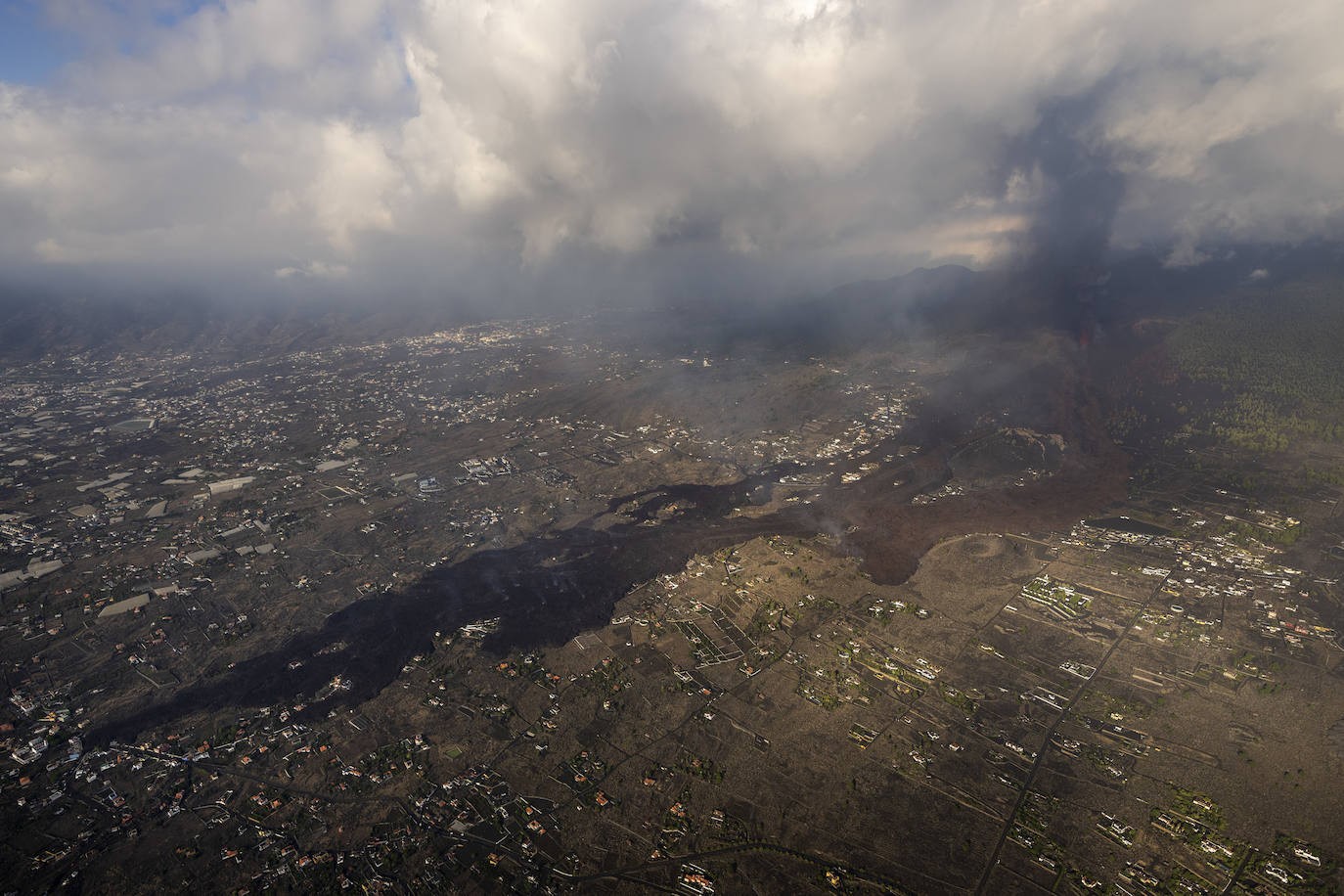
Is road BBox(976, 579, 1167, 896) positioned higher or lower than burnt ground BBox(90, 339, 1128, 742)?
lower

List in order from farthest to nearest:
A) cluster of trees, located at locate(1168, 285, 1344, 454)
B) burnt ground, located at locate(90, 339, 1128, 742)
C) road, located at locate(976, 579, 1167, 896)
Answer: cluster of trees, located at locate(1168, 285, 1344, 454)
burnt ground, located at locate(90, 339, 1128, 742)
road, located at locate(976, 579, 1167, 896)

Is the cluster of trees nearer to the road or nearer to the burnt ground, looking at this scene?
the burnt ground

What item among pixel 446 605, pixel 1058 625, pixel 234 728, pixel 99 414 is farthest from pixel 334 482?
pixel 1058 625

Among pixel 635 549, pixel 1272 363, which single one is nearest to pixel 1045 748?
pixel 635 549

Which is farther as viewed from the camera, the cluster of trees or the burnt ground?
the cluster of trees

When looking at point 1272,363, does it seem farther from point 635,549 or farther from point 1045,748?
point 635,549

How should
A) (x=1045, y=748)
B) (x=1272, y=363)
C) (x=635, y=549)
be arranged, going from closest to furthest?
(x=1045, y=748) < (x=635, y=549) < (x=1272, y=363)

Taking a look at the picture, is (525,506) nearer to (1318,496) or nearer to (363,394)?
(363,394)

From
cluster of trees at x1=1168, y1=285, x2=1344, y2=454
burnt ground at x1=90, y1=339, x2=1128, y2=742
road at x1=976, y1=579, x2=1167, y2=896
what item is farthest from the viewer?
cluster of trees at x1=1168, y1=285, x2=1344, y2=454

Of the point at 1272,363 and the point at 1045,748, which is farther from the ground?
the point at 1272,363

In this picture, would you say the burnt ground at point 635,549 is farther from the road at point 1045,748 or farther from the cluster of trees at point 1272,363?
the cluster of trees at point 1272,363

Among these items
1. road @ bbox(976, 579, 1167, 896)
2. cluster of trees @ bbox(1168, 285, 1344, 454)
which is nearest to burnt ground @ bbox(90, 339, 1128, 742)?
road @ bbox(976, 579, 1167, 896)
